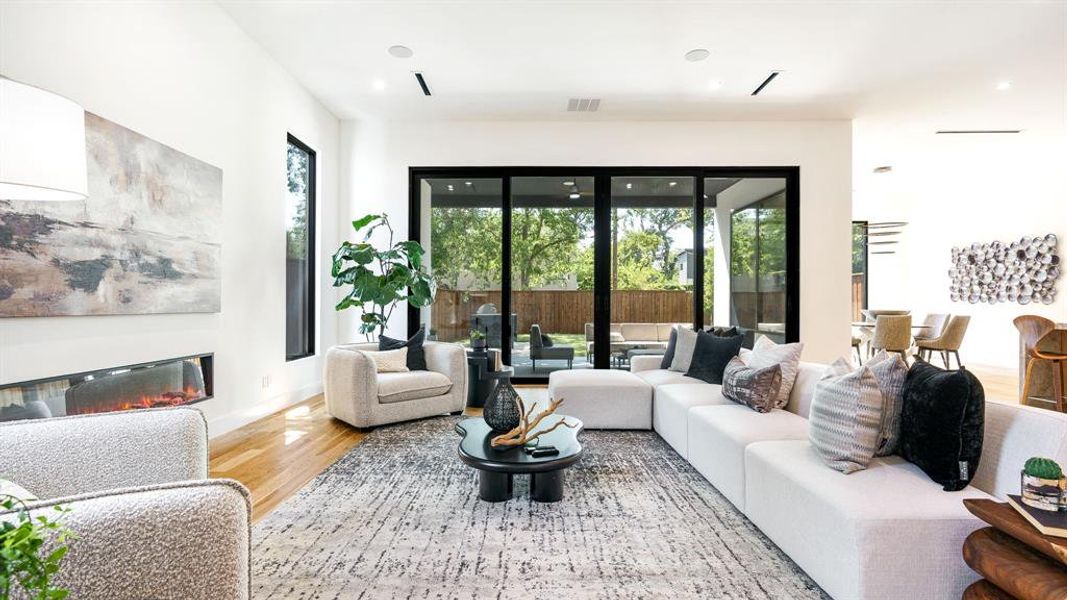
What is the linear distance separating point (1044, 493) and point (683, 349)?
3.01 m

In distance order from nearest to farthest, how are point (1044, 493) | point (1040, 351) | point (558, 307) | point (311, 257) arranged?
point (1044, 493)
point (1040, 351)
point (311, 257)
point (558, 307)

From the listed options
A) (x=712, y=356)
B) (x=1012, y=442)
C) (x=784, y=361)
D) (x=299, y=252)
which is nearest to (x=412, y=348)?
(x=299, y=252)

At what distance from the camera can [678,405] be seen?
3.29 m

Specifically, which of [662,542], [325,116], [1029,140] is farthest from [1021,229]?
[325,116]

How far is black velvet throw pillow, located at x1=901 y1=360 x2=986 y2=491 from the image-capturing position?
1.63 metres

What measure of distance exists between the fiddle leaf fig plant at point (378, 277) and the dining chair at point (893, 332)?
5.95 meters

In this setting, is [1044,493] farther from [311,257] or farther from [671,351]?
[311,257]

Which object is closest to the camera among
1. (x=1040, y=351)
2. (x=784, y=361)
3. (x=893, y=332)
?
(x=784, y=361)

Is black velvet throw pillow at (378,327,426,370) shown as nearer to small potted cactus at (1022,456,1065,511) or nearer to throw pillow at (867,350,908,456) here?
throw pillow at (867,350,908,456)

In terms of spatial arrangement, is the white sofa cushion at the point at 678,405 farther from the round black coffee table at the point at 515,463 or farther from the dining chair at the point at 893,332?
the dining chair at the point at 893,332

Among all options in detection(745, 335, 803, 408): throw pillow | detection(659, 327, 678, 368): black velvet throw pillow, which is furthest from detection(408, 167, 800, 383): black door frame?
detection(745, 335, 803, 408): throw pillow

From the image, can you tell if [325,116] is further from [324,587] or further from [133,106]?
[324,587]

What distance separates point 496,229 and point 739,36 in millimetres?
3070

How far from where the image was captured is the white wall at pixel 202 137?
2395mm
